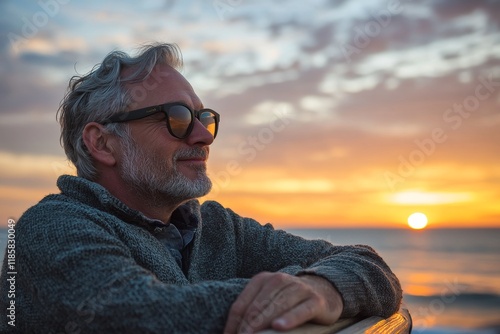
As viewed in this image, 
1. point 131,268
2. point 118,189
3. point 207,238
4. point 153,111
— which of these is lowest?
point 131,268

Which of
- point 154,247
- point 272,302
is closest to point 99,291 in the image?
point 272,302

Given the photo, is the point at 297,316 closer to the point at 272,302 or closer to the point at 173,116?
the point at 272,302

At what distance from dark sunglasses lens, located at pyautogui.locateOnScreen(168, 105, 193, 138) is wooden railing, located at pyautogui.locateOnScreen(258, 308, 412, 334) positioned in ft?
3.90

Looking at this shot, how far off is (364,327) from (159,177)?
3.79ft

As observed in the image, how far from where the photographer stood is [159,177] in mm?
2451

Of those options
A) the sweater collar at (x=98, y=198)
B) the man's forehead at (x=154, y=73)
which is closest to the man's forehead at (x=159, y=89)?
the man's forehead at (x=154, y=73)

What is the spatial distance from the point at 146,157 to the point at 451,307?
13152 mm

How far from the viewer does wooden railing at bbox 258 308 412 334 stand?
59.7 inches

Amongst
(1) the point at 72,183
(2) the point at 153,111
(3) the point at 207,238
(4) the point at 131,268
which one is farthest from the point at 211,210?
(4) the point at 131,268

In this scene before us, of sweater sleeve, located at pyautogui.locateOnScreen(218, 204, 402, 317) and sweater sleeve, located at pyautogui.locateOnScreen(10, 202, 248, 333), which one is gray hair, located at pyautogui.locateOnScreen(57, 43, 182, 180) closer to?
sweater sleeve, located at pyautogui.locateOnScreen(218, 204, 402, 317)

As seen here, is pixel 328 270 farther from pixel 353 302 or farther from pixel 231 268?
pixel 231 268

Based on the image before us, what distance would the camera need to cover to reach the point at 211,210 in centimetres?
285

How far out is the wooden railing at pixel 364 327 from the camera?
1517mm

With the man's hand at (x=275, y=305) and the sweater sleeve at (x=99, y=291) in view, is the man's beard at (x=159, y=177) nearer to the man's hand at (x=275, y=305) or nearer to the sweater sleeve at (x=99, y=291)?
the sweater sleeve at (x=99, y=291)
